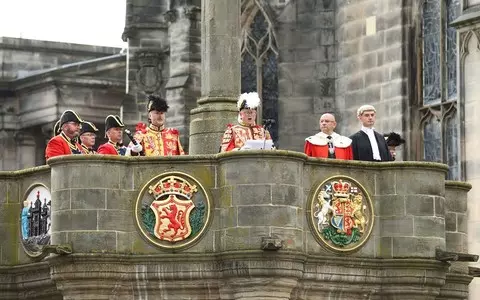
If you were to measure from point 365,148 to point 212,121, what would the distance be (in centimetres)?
205

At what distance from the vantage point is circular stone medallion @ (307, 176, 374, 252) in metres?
26.8

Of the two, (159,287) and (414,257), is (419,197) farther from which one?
(159,287)

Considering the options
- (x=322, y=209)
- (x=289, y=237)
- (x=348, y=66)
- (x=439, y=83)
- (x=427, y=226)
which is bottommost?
(x=289, y=237)

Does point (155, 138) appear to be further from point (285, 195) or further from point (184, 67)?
point (184, 67)

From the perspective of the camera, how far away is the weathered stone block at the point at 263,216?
26094 millimetres

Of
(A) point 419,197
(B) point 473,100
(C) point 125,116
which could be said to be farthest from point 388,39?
(A) point 419,197

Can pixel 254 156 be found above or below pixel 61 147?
below

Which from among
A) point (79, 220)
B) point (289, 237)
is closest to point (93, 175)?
point (79, 220)

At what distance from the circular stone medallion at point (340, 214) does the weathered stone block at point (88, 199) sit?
2522 mm

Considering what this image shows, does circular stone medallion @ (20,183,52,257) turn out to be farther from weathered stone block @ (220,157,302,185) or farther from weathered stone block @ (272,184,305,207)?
weathered stone block @ (272,184,305,207)

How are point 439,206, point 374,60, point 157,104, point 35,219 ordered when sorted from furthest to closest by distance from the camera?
point 374,60, point 157,104, point 35,219, point 439,206

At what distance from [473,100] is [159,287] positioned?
12.1 metres

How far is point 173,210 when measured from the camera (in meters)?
26.5

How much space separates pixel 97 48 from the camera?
194 feet
